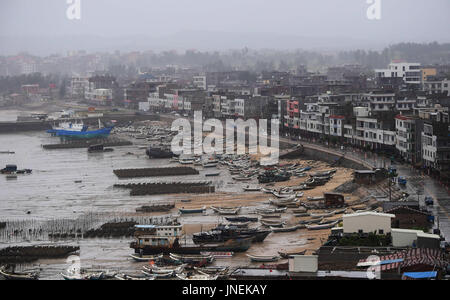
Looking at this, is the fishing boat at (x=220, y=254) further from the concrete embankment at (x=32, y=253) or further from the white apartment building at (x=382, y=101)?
the white apartment building at (x=382, y=101)

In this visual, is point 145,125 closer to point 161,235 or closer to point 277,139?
point 277,139

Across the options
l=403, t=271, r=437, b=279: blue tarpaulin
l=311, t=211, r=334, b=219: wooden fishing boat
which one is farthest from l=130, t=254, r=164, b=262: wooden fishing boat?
l=403, t=271, r=437, b=279: blue tarpaulin

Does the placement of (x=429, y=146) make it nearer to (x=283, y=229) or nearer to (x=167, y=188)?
(x=283, y=229)

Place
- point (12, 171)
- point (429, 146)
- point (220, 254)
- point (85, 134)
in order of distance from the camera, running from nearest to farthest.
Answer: point (220, 254) < point (429, 146) < point (12, 171) < point (85, 134)

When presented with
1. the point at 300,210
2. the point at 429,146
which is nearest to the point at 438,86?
the point at 429,146

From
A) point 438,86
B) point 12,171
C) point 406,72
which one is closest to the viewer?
point 12,171

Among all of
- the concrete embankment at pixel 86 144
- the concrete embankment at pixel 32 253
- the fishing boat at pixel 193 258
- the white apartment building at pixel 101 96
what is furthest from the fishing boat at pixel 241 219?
the white apartment building at pixel 101 96

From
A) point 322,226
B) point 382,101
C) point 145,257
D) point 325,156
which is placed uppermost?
point 382,101
